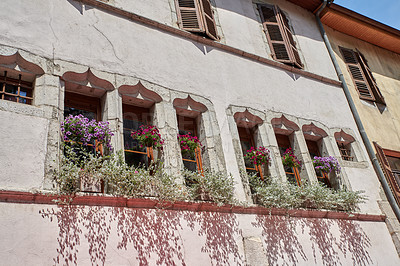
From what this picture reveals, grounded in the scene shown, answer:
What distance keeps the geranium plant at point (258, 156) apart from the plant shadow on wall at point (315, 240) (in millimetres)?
859

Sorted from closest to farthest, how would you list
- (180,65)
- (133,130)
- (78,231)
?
(78,231)
(133,130)
(180,65)

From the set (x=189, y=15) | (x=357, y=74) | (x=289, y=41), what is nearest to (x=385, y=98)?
(x=357, y=74)

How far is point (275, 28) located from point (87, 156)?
5107 millimetres

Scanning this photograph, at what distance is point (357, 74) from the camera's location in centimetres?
916

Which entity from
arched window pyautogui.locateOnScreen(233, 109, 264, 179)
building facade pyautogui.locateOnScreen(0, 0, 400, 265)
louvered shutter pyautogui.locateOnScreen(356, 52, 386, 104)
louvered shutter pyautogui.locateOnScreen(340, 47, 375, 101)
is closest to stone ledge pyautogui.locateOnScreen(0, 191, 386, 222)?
building facade pyautogui.locateOnScreen(0, 0, 400, 265)

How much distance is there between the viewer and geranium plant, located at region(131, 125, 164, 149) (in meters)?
4.94

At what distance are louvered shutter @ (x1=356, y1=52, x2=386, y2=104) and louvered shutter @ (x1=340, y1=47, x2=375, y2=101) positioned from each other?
94mm

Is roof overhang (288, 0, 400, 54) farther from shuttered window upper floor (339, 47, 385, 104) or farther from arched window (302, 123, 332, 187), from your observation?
arched window (302, 123, 332, 187)

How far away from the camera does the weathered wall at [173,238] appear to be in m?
3.60

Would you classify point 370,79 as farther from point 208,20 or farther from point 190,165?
point 190,165

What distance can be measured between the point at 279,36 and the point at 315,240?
4156mm

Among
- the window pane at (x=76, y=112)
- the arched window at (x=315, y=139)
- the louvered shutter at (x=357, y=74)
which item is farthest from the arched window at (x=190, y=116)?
the louvered shutter at (x=357, y=74)

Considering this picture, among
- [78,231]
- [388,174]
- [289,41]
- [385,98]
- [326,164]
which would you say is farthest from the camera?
[385,98]

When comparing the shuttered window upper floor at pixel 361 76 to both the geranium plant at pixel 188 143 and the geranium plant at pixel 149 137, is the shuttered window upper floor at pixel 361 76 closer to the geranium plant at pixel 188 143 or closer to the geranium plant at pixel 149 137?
the geranium plant at pixel 188 143
